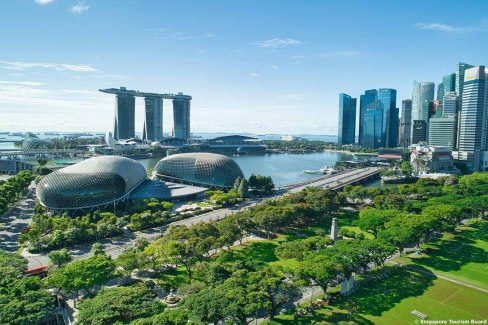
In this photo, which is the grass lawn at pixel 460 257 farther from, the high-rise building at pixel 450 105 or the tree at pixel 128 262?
the high-rise building at pixel 450 105

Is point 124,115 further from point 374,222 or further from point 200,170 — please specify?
point 374,222

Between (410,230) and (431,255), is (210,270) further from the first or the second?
(431,255)

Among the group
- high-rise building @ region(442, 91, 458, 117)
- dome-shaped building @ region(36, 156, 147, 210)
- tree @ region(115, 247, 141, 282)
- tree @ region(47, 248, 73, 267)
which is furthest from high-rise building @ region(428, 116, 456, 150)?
tree @ region(47, 248, 73, 267)

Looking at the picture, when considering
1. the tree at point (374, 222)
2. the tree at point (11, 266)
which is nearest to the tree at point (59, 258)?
the tree at point (11, 266)

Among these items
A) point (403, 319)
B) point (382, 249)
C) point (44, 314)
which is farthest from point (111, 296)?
point (382, 249)

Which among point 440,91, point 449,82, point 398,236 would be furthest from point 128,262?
point 440,91

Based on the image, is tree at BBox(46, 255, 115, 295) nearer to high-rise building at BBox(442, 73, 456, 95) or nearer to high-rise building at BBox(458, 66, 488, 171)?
high-rise building at BBox(458, 66, 488, 171)
